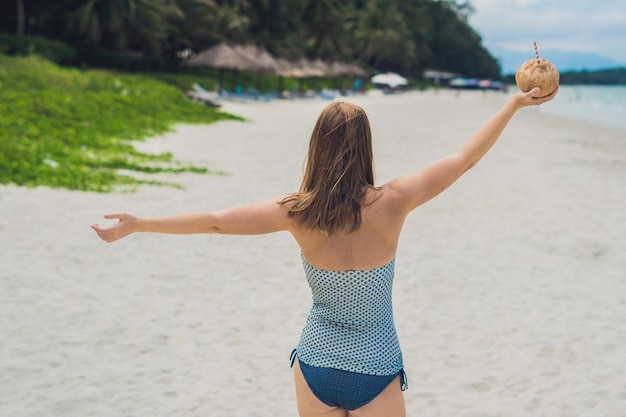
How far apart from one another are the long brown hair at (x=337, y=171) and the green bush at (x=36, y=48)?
27.1 meters

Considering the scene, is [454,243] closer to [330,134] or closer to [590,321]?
[590,321]

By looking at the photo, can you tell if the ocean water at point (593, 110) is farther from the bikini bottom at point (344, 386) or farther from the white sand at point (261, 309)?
the bikini bottom at point (344, 386)

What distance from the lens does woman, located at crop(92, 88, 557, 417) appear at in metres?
2.21

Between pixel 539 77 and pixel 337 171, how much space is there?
848 mm

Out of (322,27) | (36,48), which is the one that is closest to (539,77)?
(36,48)

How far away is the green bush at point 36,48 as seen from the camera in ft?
91.8

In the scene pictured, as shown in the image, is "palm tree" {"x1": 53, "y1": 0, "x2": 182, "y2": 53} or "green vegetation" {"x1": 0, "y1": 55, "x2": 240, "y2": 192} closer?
"green vegetation" {"x1": 0, "y1": 55, "x2": 240, "y2": 192}

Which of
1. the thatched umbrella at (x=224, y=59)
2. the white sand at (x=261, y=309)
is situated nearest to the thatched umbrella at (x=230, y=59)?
the thatched umbrella at (x=224, y=59)

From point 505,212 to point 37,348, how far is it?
310 inches

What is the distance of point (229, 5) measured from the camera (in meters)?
46.5

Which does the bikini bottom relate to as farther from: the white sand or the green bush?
the green bush

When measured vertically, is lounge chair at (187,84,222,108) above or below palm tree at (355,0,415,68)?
below

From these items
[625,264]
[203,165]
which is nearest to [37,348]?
[625,264]

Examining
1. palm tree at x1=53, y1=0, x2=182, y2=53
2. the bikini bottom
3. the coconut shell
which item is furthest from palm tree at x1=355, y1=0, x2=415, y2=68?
the bikini bottom
